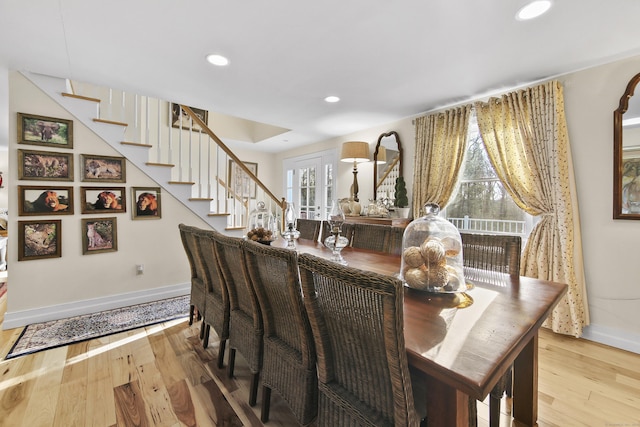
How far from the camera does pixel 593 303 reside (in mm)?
2414

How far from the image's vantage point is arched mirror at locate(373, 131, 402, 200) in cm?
389

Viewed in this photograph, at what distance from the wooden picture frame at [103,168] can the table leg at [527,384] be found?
374 cm

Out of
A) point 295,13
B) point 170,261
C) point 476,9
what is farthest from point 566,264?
point 170,261

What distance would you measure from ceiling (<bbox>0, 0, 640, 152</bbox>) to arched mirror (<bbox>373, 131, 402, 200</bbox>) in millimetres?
924

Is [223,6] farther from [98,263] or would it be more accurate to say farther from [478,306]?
[98,263]

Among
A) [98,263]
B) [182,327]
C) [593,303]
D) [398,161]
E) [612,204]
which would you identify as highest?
[398,161]

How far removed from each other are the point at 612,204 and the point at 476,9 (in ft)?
6.45

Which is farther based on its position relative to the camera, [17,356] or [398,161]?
[398,161]

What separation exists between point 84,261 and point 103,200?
0.65 meters

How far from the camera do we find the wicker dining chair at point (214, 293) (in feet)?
5.89

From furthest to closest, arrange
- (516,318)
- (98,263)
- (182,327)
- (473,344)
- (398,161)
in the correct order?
(398,161) → (98,263) → (182,327) → (516,318) → (473,344)

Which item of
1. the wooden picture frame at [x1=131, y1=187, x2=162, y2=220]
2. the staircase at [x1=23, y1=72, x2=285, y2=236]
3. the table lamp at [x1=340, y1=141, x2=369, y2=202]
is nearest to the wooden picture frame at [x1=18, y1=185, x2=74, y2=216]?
the wooden picture frame at [x1=131, y1=187, x2=162, y2=220]

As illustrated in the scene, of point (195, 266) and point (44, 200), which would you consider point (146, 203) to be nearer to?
point (44, 200)

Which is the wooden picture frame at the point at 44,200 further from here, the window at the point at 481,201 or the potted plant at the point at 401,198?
the window at the point at 481,201
